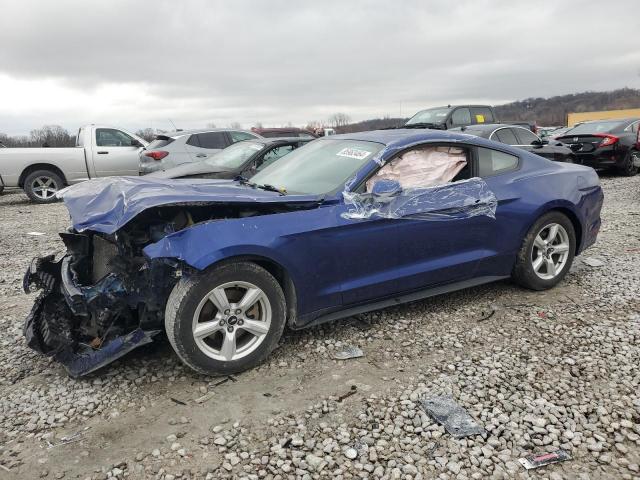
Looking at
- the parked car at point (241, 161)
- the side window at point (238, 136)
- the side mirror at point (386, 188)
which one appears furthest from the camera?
the side window at point (238, 136)

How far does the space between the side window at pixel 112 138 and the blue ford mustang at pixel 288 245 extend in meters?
8.77

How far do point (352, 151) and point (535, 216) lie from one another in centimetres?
171

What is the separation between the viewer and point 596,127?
12.7 meters

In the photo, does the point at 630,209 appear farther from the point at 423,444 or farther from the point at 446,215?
the point at 423,444

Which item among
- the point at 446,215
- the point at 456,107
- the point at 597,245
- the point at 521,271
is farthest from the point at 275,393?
the point at 456,107

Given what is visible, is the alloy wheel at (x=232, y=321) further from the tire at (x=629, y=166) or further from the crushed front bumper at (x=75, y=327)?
the tire at (x=629, y=166)

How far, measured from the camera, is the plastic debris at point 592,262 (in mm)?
5201

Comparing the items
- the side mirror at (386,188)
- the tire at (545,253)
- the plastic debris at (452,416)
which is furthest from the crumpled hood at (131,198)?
the tire at (545,253)

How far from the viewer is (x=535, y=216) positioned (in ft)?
13.9

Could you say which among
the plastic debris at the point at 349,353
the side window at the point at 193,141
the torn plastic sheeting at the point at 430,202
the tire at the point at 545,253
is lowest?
the plastic debris at the point at 349,353

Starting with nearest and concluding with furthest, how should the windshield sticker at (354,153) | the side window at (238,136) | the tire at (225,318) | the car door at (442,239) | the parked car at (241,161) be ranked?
the tire at (225,318) → the car door at (442,239) → the windshield sticker at (354,153) → the parked car at (241,161) → the side window at (238,136)

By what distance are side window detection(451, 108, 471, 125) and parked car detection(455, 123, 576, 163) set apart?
183cm

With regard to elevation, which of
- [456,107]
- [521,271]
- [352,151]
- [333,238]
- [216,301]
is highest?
[456,107]

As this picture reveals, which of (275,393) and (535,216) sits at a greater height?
(535,216)
